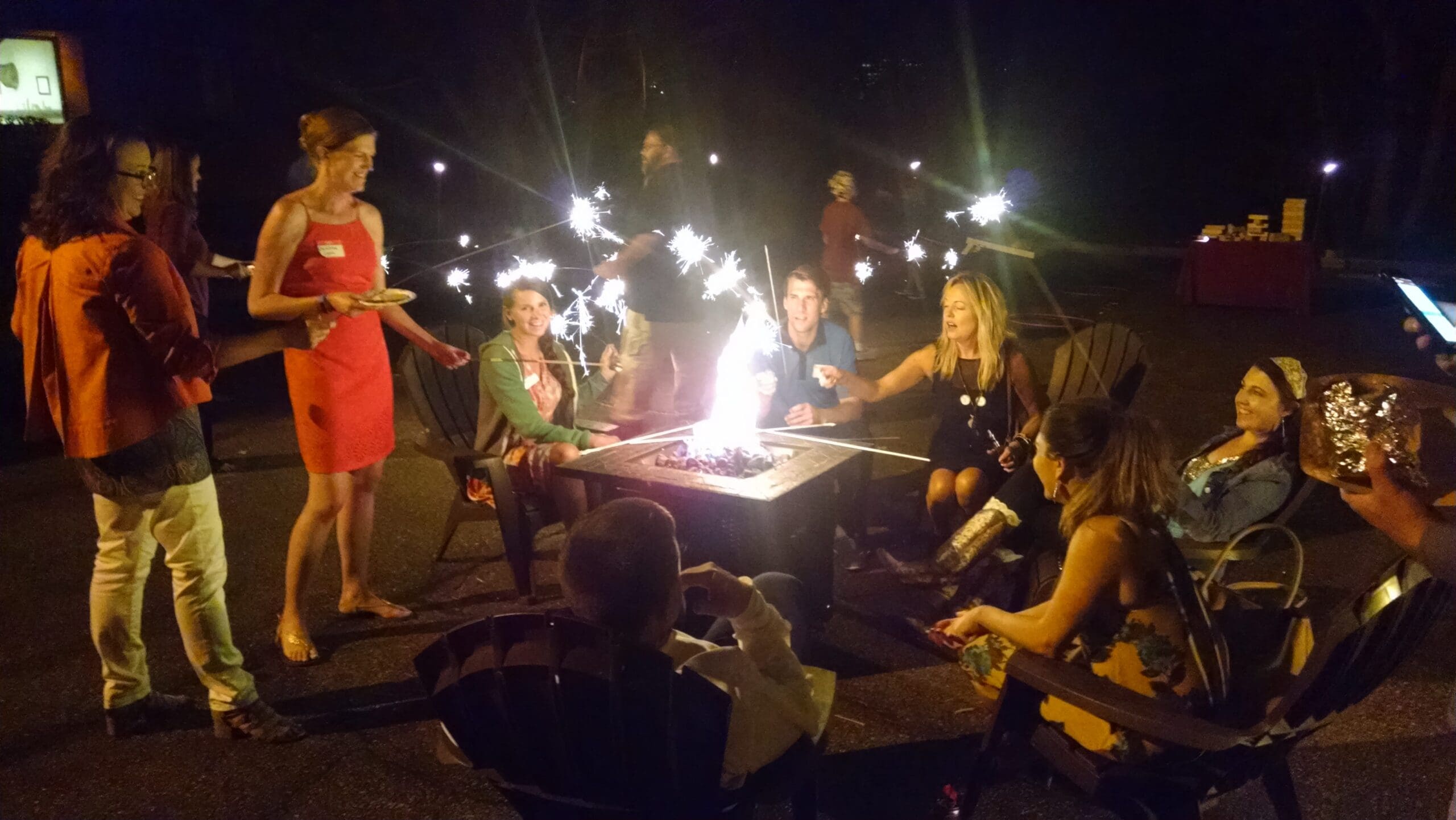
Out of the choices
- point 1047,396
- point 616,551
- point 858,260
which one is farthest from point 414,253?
point 616,551

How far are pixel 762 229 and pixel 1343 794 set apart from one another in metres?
13.3

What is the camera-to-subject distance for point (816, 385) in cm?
462

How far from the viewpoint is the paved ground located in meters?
2.88

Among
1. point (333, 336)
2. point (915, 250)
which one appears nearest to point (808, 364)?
point (333, 336)

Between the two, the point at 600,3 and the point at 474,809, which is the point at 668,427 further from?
the point at 600,3

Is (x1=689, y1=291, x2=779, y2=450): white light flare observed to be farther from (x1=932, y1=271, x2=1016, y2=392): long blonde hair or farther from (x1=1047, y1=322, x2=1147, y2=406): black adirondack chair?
(x1=1047, y1=322, x2=1147, y2=406): black adirondack chair

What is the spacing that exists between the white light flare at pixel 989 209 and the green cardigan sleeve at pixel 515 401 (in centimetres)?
353

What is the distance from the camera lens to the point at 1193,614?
7.42 feet

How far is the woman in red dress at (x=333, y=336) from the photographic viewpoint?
325 cm

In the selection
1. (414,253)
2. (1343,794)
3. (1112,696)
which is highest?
(414,253)

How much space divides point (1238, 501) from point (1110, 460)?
4.19 feet

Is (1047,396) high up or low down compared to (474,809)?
up

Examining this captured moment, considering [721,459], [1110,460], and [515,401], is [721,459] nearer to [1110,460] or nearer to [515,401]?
[515,401]

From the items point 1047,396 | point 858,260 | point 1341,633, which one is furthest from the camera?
point 858,260
